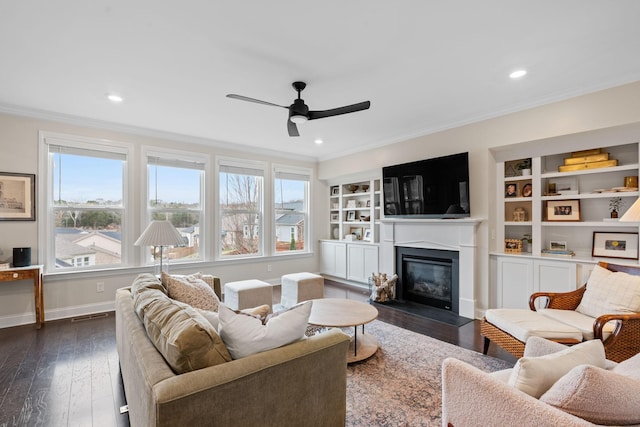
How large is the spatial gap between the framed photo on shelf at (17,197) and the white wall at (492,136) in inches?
188

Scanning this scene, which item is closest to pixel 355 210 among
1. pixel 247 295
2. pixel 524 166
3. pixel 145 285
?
pixel 524 166

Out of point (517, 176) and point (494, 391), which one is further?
point (517, 176)

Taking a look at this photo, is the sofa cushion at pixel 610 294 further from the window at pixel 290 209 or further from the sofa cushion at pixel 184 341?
the window at pixel 290 209

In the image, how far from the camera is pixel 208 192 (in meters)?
5.05

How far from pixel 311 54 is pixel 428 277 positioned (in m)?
3.47

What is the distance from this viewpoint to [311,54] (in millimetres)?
2438

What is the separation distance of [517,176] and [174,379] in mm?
4256

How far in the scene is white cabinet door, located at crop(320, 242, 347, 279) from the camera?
597 cm

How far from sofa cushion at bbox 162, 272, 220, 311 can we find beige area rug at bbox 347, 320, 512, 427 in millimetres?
1304

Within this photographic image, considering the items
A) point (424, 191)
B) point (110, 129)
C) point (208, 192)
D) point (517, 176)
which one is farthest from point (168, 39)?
point (517, 176)

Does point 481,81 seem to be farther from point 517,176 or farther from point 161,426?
point 161,426

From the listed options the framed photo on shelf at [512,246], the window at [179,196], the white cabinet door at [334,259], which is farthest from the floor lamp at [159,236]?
the framed photo on shelf at [512,246]

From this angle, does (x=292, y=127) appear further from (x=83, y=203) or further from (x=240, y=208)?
(x=83, y=203)

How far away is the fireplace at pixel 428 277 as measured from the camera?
13.6ft
